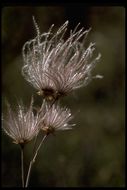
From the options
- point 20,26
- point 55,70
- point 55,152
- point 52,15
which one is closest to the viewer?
point 55,70

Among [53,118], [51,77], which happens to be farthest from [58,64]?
[53,118]

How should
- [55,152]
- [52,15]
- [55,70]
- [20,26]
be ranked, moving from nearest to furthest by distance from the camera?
[55,70] < [55,152] < [20,26] < [52,15]

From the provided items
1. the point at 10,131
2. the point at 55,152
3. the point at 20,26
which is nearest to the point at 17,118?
the point at 10,131

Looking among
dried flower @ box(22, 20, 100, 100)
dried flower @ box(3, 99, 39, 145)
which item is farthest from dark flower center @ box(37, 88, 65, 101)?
dried flower @ box(3, 99, 39, 145)

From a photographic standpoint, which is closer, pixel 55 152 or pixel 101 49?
pixel 55 152

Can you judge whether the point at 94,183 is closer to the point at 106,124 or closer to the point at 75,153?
the point at 75,153

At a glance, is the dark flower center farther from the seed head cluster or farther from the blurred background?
the blurred background

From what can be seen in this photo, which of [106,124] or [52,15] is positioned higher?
[52,15]
